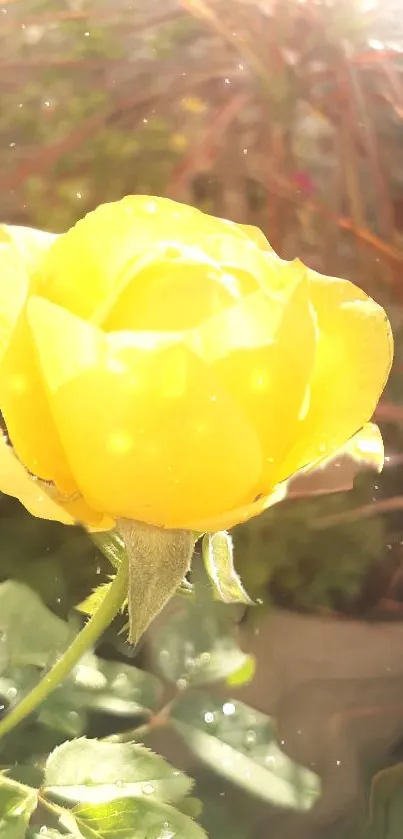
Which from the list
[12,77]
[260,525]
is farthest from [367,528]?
[12,77]

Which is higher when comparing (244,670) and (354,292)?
(354,292)

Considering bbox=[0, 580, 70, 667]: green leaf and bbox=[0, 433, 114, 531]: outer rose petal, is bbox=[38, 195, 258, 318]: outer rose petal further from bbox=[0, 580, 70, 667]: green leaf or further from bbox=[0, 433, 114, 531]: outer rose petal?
bbox=[0, 580, 70, 667]: green leaf

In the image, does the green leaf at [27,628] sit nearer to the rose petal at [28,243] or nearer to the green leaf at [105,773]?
the green leaf at [105,773]

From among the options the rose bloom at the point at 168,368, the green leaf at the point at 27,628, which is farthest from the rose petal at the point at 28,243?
the green leaf at the point at 27,628

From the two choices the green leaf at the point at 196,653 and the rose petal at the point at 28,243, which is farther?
the green leaf at the point at 196,653

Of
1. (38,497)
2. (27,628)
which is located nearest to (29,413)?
(38,497)

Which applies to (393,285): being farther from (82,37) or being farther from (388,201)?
(82,37)
